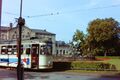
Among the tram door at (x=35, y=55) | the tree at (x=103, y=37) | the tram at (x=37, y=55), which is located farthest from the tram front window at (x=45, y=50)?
the tree at (x=103, y=37)

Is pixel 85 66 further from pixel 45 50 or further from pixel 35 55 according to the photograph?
pixel 35 55

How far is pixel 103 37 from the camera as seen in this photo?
103m

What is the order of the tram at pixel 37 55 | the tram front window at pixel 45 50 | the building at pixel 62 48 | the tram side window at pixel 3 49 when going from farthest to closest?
the building at pixel 62 48
the tram side window at pixel 3 49
the tram front window at pixel 45 50
the tram at pixel 37 55

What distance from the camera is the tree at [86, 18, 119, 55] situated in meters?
103

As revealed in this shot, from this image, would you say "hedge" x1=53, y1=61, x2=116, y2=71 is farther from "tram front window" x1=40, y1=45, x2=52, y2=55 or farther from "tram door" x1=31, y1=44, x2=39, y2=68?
"tram door" x1=31, y1=44, x2=39, y2=68

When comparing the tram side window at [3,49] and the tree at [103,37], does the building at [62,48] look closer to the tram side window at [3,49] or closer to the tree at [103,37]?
the tree at [103,37]

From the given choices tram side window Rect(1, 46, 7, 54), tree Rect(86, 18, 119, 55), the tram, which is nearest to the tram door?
the tram

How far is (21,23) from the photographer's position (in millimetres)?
20500

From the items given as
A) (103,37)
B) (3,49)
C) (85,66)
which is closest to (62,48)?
(103,37)

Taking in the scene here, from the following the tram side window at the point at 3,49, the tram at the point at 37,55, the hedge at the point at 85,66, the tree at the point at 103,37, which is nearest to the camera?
the tram at the point at 37,55

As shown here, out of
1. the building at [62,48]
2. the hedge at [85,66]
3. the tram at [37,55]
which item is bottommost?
the hedge at [85,66]

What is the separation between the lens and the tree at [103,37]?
103 m

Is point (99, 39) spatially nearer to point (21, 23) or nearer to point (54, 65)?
point (54, 65)

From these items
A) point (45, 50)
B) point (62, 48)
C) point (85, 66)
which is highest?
point (62, 48)
